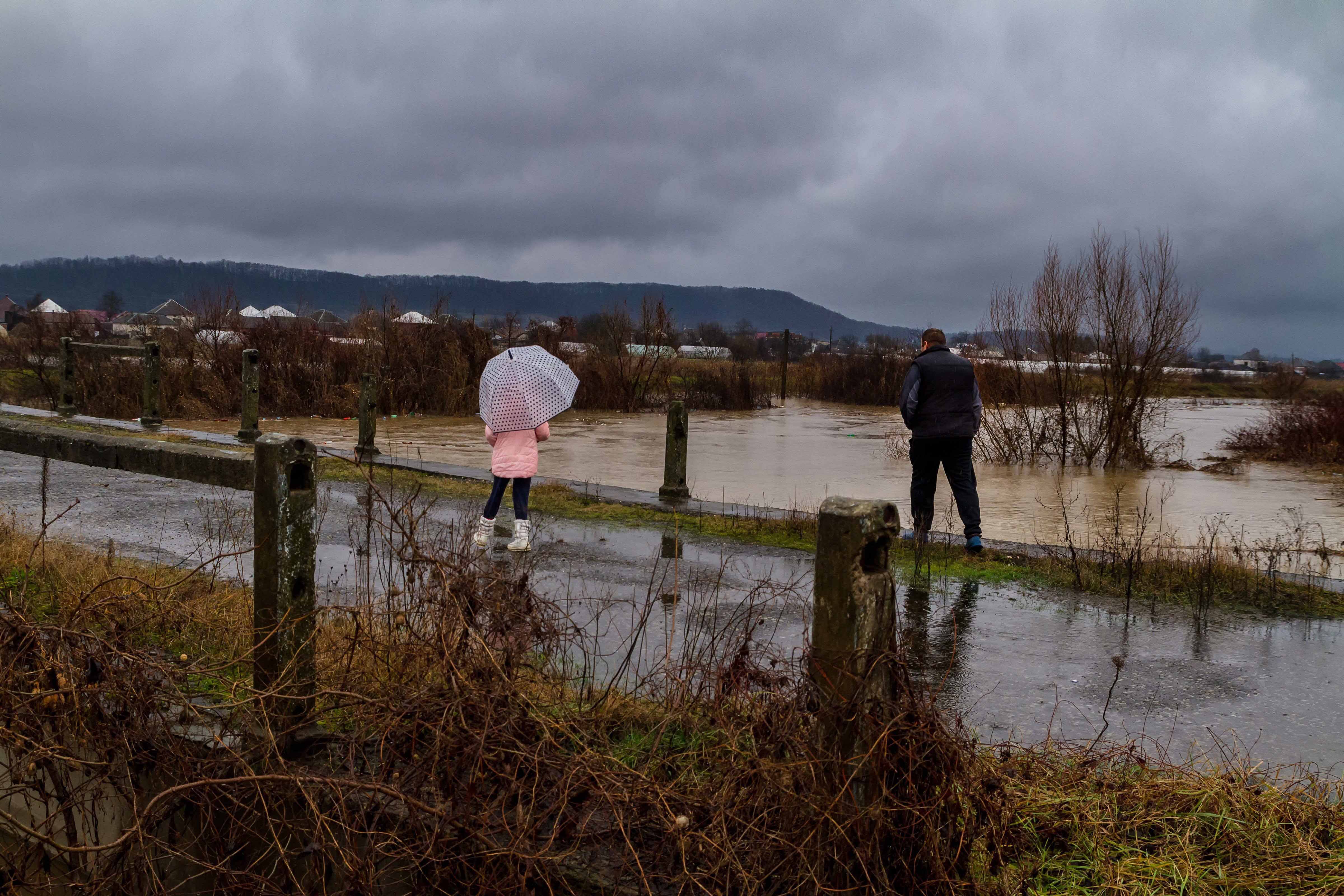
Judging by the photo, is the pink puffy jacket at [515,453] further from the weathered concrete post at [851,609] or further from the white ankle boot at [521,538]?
the weathered concrete post at [851,609]

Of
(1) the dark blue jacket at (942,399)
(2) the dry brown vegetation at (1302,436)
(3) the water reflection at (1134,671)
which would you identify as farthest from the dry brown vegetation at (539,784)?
(2) the dry brown vegetation at (1302,436)

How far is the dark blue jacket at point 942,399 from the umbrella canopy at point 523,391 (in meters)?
2.75

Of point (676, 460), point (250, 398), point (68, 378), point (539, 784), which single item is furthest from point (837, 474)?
point (539, 784)

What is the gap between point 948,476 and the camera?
876 cm

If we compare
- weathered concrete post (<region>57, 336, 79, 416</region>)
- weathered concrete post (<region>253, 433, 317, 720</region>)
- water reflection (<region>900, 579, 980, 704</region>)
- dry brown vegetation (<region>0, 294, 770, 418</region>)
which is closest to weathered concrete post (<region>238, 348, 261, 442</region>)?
weathered concrete post (<region>57, 336, 79, 416</region>)

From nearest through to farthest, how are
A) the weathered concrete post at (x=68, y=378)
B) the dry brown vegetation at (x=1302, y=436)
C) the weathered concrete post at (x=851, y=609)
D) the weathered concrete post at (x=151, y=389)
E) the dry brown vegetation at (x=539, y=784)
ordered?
the weathered concrete post at (x=851, y=609), the dry brown vegetation at (x=539, y=784), the weathered concrete post at (x=151, y=389), the weathered concrete post at (x=68, y=378), the dry brown vegetation at (x=1302, y=436)

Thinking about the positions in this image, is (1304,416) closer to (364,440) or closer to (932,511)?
(932,511)

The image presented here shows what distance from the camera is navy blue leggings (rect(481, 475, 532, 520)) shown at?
7.85m

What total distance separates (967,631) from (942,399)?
9.74 ft

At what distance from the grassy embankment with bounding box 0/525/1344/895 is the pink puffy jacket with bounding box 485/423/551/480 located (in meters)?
3.86

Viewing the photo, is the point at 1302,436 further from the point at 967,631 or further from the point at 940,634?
the point at 940,634

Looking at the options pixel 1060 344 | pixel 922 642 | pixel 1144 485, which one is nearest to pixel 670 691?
pixel 922 642

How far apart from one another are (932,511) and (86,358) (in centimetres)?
1981

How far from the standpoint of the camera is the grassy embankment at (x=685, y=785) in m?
2.73
